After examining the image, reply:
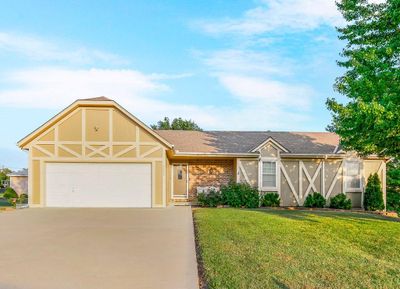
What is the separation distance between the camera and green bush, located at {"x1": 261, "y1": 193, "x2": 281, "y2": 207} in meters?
19.1

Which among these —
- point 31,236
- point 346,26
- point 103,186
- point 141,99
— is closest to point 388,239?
point 346,26

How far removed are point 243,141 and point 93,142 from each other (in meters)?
9.11

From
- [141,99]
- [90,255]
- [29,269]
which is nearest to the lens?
[29,269]

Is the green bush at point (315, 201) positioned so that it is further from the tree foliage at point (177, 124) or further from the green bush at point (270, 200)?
the tree foliage at point (177, 124)

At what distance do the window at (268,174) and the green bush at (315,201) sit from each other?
6.63 feet

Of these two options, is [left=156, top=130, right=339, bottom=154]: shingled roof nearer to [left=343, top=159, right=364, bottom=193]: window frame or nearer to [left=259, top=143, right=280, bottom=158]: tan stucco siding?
[left=259, top=143, right=280, bottom=158]: tan stucco siding

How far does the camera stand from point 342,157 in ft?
65.4

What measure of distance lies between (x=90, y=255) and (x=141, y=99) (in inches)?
618

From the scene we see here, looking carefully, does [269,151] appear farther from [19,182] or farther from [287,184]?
[19,182]

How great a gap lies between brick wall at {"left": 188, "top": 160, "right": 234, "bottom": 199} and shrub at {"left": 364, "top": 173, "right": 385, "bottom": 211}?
25.0 ft

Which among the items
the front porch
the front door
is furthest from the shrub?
the front door

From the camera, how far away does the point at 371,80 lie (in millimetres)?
10930

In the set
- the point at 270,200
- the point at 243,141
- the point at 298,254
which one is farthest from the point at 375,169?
the point at 298,254

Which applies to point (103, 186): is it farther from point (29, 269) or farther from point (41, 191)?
point (29, 269)
